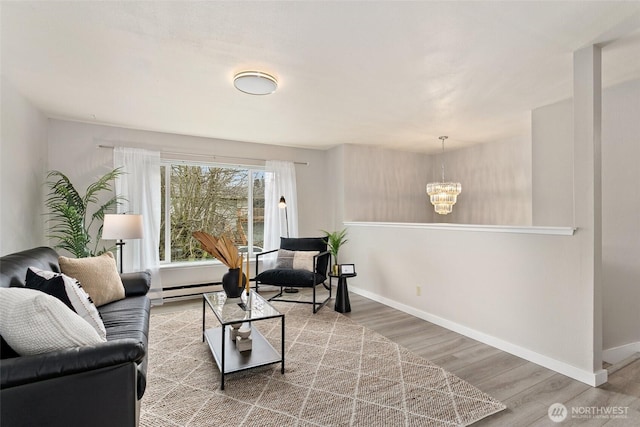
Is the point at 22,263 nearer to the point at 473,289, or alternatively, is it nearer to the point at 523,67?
the point at 473,289

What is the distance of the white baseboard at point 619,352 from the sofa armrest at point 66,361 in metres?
3.35

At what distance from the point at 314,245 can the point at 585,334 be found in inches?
114

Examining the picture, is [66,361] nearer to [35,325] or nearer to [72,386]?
[72,386]

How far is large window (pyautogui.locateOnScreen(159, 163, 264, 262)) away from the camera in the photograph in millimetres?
4285

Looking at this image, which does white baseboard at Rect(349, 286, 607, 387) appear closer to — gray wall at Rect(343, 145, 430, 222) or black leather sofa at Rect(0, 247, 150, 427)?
gray wall at Rect(343, 145, 430, 222)

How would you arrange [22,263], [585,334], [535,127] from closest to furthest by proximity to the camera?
[22,263]
[585,334]
[535,127]

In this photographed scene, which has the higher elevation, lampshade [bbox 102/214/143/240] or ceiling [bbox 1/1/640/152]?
ceiling [bbox 1/1/640/152]

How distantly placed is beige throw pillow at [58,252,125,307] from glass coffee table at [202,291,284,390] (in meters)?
0.71

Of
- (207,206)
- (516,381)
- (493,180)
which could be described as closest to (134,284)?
(207,206)

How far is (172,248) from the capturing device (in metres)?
4.32

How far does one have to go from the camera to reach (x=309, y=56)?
2160 mm

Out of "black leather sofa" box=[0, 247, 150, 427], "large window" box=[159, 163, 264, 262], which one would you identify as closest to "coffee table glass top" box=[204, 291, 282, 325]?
"black leather sofa" box=[0, 247, 150, 427]

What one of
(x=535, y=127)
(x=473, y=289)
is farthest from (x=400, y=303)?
(x=535, y=127)

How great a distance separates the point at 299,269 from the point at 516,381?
97.2 inches
